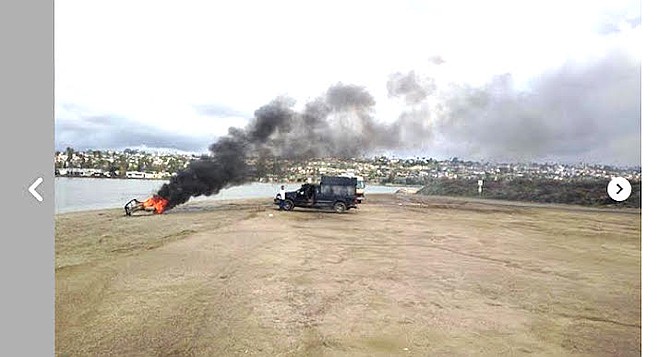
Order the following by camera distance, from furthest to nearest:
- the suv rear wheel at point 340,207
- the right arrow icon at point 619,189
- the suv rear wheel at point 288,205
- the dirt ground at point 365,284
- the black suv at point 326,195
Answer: the suv rear wheel at point 288,205 → the suv rear wheel at point 340,207 → the black suv at point 326,195 → the right arrow icon at point 619,189 → the dirt ground at point 365,284

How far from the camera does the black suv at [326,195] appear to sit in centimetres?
513

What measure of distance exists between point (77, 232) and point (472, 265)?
351 cm

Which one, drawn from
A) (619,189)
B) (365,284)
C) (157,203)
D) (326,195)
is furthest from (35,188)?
(619,189)

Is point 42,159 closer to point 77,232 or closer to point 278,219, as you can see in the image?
point 77,232

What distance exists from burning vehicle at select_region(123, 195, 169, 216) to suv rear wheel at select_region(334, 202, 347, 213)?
226 centimetres

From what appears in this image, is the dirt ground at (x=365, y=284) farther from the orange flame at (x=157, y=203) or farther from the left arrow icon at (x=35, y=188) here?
the left arrow icon at (x=35, y=188)

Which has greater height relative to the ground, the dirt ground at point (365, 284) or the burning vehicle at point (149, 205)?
the burning vehicle at point (149, 205)

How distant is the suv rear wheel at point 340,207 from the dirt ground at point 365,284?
1.79 ft

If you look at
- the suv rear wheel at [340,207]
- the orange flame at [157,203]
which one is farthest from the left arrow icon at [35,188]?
the suv rear wheel at [340,207]

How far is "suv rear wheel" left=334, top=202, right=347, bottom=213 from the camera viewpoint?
18.0 ft

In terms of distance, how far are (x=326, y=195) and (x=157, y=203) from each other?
2200mm

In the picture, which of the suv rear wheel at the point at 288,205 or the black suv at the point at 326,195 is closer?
the black suv at the point at 326,195

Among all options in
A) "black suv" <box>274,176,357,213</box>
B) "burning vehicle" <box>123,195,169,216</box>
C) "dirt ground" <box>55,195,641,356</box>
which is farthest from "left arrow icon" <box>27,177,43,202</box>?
"black suv" <box>274,176,357,213</box>

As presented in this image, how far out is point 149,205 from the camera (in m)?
5.16
